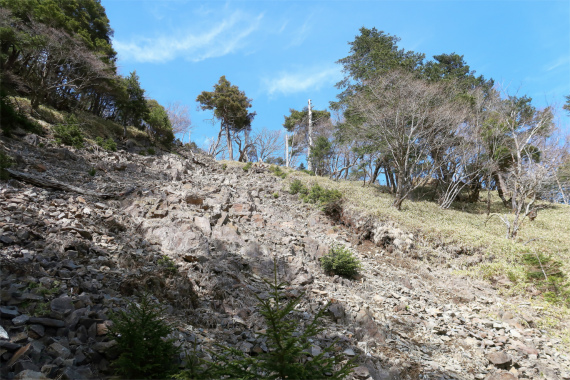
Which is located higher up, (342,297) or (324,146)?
(324,146)

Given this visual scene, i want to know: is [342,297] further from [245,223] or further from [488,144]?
[488,144]

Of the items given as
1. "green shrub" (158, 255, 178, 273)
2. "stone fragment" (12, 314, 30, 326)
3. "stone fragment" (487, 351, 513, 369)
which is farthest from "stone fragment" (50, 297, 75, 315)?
"stone fragment" (487, 351, 513, 369)

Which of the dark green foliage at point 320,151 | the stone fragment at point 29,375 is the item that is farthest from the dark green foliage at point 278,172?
the stone fragment at point 29,375

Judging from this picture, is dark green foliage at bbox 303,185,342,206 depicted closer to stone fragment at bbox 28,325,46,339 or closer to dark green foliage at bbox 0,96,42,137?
stone fragment at bbox 28,325,46,339

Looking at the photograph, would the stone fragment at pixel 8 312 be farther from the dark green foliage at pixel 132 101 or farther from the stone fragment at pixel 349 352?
the dark green foliage at pixel 132 101

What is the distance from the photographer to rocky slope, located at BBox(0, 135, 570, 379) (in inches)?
130

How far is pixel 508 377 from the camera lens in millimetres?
4656

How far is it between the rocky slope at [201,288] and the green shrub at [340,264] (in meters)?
0.34

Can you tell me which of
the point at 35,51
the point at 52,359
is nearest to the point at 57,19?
the point at 35,51

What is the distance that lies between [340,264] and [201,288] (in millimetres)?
3997

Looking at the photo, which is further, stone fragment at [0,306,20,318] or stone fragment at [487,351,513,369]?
stone fragment at [487,351,513,369]

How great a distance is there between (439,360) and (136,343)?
5.34 meters

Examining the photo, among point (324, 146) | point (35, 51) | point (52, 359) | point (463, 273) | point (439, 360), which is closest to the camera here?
point (52, 359)

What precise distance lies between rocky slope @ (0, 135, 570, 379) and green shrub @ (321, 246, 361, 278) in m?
0.34
